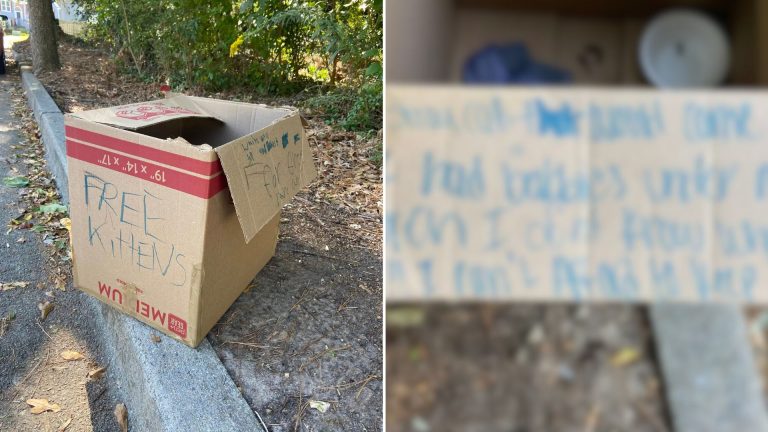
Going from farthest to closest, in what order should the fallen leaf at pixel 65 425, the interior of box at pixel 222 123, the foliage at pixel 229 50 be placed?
the foliage at pixel 229 50 < the interior of box at pixel 222 123 < the fallen leaf at pixel 65 425

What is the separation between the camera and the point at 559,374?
60 cm

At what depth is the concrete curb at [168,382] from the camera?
1799mm

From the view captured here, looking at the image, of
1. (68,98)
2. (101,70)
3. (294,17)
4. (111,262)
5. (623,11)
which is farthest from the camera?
(101,70)

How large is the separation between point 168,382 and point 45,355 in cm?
87

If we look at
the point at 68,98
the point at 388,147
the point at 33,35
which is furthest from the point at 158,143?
the point at 33,35

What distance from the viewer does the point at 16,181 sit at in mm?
4230

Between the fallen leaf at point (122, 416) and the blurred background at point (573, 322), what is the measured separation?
1.85m

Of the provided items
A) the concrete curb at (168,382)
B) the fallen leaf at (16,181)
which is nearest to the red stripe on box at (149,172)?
the concrete curb at (168,382)

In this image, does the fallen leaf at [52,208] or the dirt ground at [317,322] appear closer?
the dirt ground at [317,322]

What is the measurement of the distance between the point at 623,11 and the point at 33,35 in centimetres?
1062

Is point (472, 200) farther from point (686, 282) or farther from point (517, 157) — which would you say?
point (686, 282)

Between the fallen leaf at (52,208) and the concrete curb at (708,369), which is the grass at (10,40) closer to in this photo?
the fallen leaf at (52,208)

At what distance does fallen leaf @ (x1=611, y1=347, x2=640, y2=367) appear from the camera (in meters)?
0.57

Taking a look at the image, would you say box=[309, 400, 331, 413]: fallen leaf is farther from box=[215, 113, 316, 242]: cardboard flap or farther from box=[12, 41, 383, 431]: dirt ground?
box=[215, 113, 316, 242]: cardboard flap
